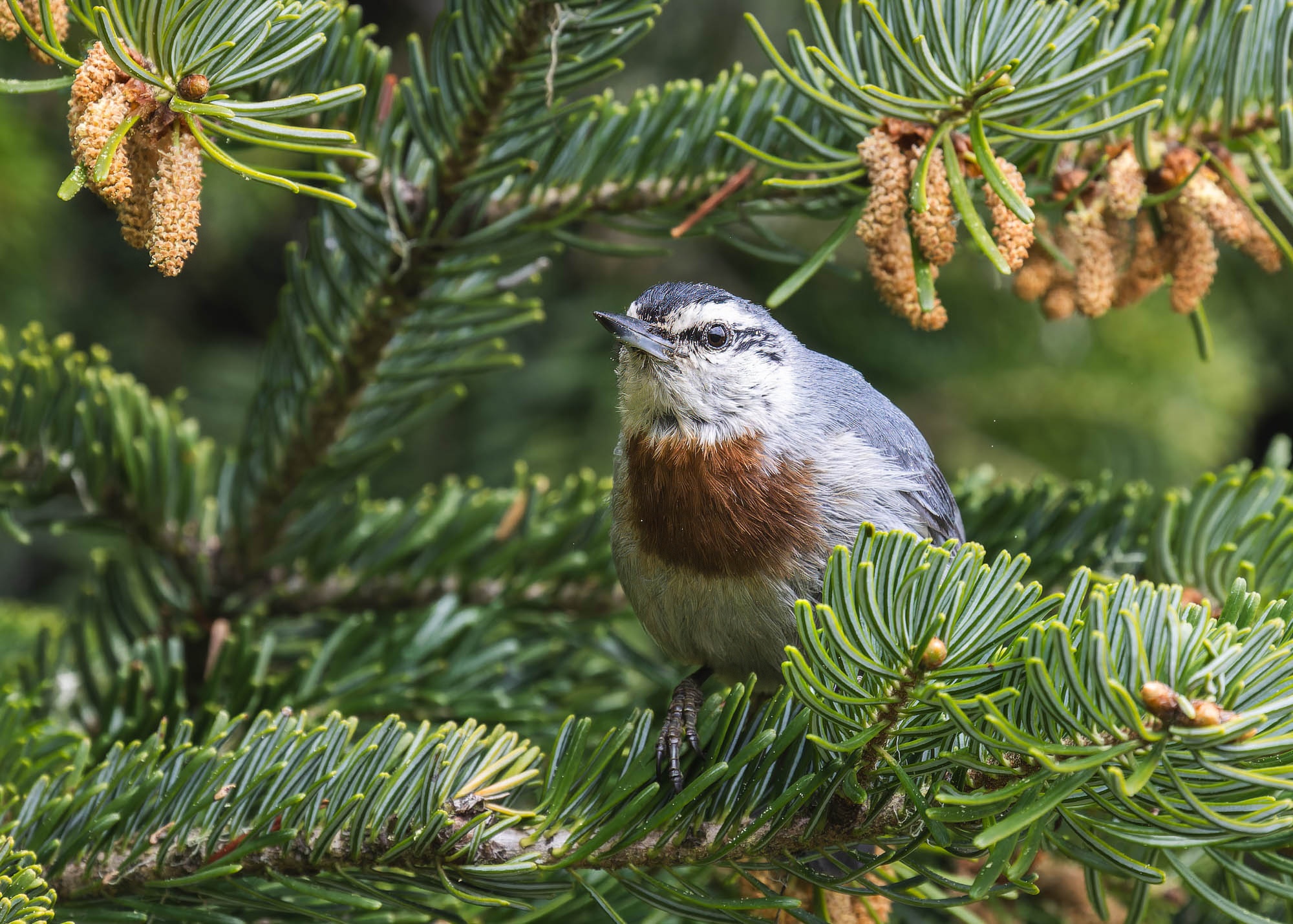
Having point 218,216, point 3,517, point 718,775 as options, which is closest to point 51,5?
point 3,517

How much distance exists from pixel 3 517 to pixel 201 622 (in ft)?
1.68

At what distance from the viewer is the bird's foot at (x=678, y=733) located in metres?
1.74

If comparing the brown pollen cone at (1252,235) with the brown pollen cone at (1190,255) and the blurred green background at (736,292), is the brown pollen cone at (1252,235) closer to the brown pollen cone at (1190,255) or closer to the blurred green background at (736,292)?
the brown pollen cone at (1190,255)

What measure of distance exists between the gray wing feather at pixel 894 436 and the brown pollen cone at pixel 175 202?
4.77 ft

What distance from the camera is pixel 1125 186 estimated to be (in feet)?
6.13

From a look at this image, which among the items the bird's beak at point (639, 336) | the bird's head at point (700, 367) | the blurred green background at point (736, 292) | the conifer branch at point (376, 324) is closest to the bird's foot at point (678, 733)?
the bird's head at point (700, 367)

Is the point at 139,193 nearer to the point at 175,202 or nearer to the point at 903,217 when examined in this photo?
the point at 175,202

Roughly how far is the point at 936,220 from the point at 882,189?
0.10m

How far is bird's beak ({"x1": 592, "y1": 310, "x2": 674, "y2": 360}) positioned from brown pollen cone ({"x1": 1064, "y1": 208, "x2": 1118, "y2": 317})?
90cm

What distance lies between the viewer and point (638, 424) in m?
2.46

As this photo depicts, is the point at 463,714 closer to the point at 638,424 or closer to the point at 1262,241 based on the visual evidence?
the point at 638,424

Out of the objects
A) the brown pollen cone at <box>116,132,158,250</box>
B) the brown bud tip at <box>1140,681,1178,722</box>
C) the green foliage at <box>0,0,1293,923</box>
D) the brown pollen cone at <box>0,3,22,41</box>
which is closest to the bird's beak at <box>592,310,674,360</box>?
the green foliage at <box>0,0,1293,923</box>

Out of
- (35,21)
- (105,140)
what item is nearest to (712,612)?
(105,140)

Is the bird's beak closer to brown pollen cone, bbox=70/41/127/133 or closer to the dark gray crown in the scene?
the dark gray crown
